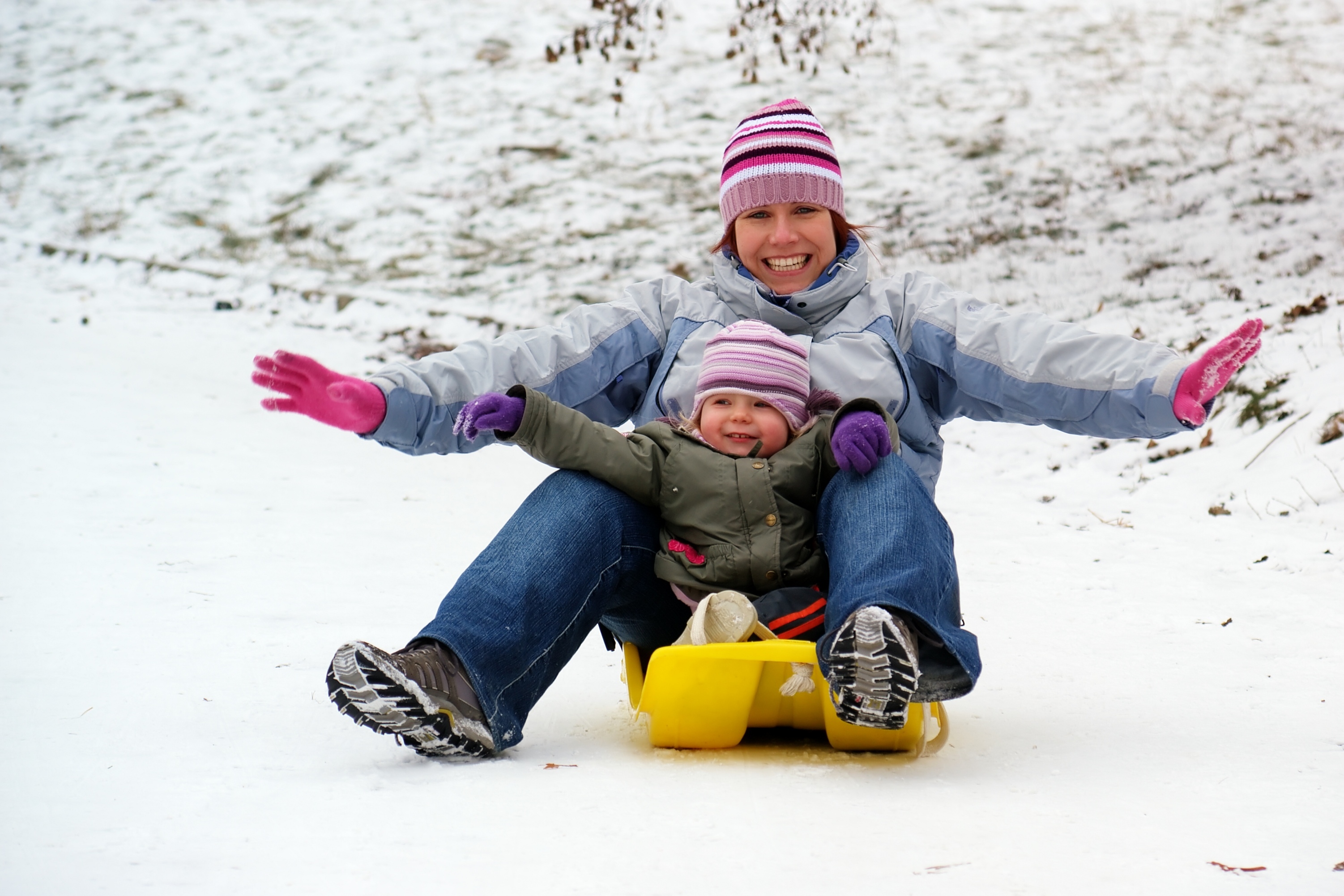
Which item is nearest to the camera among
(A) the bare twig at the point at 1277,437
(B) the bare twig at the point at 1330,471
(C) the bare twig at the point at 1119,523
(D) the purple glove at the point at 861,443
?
(D) the purple glove at the point at 861,443

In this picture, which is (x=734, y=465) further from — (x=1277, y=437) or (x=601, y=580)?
(x=1277, y=437)

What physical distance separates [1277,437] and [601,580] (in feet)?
10.5

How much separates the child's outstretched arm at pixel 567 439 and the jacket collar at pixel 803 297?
46cm

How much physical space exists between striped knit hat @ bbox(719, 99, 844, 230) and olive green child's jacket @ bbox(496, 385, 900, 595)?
24.7 inches

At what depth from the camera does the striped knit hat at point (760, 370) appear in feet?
7.26

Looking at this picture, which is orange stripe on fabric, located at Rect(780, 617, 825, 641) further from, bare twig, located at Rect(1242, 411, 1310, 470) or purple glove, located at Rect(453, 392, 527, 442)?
bare twig, located at Rect(1242, 411, 1310, 470)

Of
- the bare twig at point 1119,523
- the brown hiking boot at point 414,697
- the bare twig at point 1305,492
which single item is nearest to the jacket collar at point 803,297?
the brown hiking boot at point 414,697

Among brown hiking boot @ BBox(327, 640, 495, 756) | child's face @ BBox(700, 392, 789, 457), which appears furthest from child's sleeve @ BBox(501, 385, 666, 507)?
brown hiking boot @ BBox(327, 640, 495, 756)

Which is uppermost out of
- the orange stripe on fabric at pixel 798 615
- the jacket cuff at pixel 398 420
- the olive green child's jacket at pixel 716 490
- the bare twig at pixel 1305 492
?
the jacket cuff at pixel 398 420

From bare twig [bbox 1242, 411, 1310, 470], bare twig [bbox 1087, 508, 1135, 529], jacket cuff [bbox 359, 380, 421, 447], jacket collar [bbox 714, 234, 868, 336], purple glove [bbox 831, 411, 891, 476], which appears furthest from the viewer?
bare twig [bbox 1242, 411, 1310, 470]

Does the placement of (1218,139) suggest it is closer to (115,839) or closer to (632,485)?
(632,485)

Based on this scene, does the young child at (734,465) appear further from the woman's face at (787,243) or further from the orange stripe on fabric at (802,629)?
the woman's face at (787,243)

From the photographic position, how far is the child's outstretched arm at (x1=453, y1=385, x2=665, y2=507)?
6.61 feet

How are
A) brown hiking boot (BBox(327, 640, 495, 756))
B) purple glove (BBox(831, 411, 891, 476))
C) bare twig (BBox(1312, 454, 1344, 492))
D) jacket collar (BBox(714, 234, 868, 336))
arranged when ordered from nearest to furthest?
brown hiking boot (BBox(327, 640, 495, 756)), purple glove (BBox(831, 411, 891, 476)), jacket collar (BBox(714, 234, 868, 336)), bare twig (BBox(1312, 454, 1344, 492))
